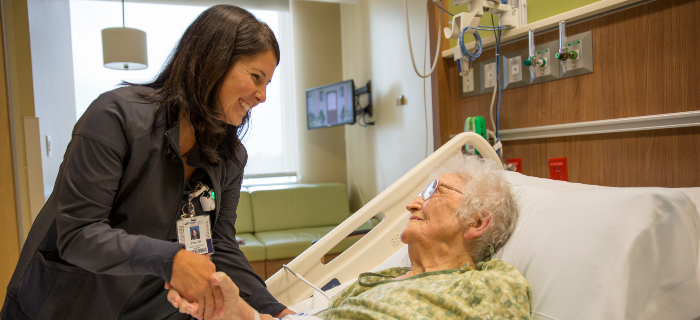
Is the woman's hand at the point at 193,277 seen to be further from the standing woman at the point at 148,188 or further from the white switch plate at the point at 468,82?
the white switch plate at the point at 468,82

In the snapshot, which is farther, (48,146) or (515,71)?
(48,146)

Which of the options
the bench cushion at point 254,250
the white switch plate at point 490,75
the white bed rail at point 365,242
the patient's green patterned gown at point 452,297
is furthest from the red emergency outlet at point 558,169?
the bench cushion at point 254,250

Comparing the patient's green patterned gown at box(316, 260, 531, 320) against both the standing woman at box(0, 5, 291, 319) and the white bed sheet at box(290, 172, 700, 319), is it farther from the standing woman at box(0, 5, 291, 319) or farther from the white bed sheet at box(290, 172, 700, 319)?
the standing woman at box(0, 5, 291, 319)

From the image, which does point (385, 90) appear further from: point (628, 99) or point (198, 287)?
point (198, 287)

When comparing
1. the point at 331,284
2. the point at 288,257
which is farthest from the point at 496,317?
the point at 288,257

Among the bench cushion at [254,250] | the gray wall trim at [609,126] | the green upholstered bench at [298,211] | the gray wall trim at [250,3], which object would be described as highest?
the gray wall trim at [250,3]

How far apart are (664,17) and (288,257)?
10.4ft

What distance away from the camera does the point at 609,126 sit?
1666 millimetres

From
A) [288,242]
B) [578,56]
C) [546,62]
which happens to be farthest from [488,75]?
[288,242]

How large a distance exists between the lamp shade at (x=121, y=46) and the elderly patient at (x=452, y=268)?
3607 millimetres

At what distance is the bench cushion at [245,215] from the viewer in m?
4.34

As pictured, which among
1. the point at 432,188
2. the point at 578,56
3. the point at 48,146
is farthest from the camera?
the point at 48,146

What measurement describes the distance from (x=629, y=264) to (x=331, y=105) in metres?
3.79

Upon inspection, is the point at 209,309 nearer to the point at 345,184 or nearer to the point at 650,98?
the point at 650,98
